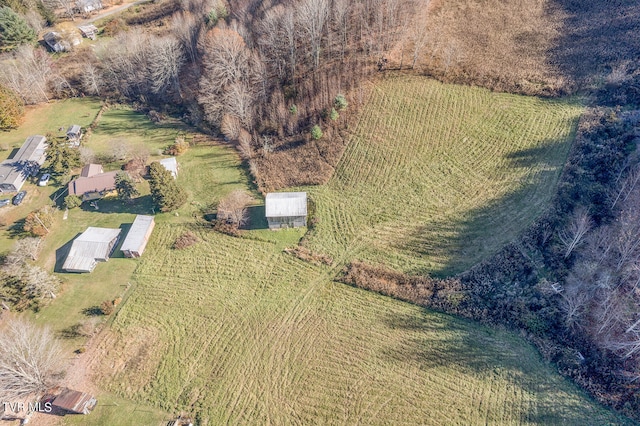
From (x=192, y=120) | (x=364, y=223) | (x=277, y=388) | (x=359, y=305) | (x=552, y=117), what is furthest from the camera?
(x=192, y=120)

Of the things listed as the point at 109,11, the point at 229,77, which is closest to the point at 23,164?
the point at 229,77

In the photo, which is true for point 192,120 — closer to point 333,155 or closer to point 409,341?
point 333,155

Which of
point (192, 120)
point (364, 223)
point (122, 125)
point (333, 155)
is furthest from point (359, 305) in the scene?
point (122, 125)

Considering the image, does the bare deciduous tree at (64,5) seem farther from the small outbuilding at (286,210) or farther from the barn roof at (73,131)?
the small outbuilding at (286,210)

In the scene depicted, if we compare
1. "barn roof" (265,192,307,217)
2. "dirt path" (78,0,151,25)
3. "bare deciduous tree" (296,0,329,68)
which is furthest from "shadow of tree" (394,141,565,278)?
"dirt path" (78,0,151,25)

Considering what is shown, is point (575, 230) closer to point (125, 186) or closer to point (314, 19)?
point (314, 19)

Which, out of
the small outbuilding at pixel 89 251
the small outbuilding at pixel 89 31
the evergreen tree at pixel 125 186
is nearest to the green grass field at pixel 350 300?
the small outbuilding at pixel 89 251
